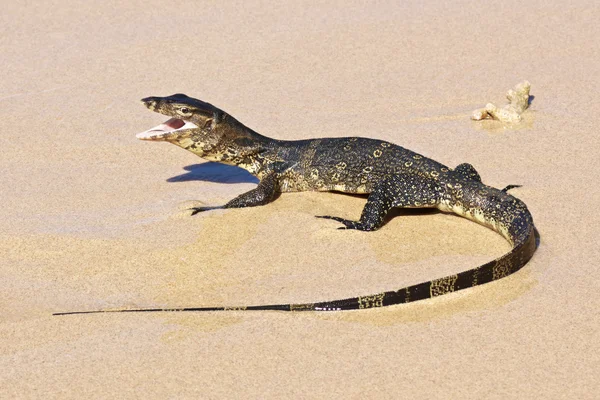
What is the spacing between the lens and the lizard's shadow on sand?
10750 mm

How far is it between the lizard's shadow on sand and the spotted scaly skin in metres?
0.40

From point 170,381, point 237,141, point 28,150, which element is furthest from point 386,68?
point 170,381

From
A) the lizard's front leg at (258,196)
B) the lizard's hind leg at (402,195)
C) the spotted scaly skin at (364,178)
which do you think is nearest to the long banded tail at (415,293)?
the spotted scaly skin at (364,178)

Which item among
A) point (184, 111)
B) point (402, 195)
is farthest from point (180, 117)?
point (402, 195)

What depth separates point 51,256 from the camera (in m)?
8.52

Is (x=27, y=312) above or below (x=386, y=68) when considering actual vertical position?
below

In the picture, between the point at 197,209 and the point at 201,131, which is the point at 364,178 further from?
the point at 201,131

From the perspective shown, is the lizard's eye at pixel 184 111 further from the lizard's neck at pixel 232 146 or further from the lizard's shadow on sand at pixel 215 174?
the lizard's shadow on sand at pixel 215 174

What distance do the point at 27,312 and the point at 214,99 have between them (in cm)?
619

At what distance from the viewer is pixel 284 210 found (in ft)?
31.2

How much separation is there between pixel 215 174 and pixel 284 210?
175 cm

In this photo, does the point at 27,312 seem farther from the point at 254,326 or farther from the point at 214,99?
the point at 214,99

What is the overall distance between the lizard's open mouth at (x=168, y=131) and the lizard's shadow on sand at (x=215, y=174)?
74 centimetres

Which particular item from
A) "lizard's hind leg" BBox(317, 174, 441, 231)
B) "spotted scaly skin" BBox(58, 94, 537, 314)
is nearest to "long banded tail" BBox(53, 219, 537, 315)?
"spotted scaly skin" BBox(58, 94, 537, 314)
